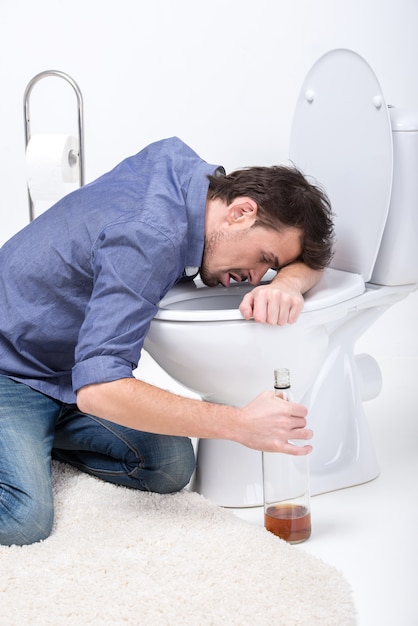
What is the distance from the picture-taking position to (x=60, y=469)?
173 cm

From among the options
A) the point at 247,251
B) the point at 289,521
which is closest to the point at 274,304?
the point at 247,251

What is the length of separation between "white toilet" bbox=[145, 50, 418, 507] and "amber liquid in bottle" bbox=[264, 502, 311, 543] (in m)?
0.15

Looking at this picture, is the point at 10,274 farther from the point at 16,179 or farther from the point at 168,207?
the point at 16,179

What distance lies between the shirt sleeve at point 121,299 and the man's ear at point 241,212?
0.45 ft

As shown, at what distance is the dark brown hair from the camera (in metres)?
1.46

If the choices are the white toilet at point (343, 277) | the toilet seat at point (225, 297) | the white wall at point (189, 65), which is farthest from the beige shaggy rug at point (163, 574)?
the white wall at point (189, 65)

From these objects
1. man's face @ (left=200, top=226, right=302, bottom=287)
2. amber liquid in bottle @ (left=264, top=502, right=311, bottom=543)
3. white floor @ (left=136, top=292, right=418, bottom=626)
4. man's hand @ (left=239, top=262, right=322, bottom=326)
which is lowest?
white floor @ (left=136, top=292, right=418, bottom=626)

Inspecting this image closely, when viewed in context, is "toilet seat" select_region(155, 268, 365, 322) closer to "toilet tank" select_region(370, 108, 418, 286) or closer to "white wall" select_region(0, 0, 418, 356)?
"toilet tank" select_region(370, 108, 418, 286)

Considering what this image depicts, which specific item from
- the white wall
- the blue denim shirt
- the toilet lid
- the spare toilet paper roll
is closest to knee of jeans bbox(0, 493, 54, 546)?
the blue denim shirt

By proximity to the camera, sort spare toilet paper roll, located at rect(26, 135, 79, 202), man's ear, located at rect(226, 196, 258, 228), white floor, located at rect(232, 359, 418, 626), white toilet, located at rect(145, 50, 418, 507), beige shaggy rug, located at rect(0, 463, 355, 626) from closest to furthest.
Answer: beige shaggy rug, located at rect(0, 463, 355, 626) → white floor, located at rect(232, 359, 418, 626) → man's ear, located at rect(226, 196, 258, 228) → white toilet, located at rect(145, 50, 418, 507) → spare toilet paper roll, located at rect(26, 135, 79, 202)

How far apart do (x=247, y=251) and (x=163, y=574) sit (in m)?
0.53

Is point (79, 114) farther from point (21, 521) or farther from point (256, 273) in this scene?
point (21, 521)

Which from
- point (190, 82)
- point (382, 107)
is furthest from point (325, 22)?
point (382, 107)

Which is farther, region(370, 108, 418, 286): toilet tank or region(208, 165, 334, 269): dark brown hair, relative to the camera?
region(370, 108, 418, 286): toilet tank
